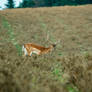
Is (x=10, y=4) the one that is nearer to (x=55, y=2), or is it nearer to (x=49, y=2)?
(x=49, y=2)

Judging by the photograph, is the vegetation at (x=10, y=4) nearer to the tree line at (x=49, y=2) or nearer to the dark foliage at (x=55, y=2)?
the tree line at (x=49, y=2)

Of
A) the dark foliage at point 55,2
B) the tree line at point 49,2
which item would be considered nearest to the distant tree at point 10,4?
the tree line at point 49,2

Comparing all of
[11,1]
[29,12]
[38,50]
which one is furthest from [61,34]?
[11,1]

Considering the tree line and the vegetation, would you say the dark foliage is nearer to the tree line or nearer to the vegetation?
the tree line

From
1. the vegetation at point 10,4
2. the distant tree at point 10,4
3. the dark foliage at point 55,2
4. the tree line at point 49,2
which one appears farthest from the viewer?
the dark foliage at point 55,2

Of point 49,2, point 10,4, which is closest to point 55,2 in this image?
point 49,2

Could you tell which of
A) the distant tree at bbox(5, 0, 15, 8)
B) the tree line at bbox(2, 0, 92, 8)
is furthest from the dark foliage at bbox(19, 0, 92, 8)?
the distant tree at bbox(5, 0, 15, 8)

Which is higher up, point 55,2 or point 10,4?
point 55,2

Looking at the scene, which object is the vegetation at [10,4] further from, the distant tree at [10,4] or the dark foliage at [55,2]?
the dark foliage at [55,2]

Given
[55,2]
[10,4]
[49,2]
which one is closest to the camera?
[10,4]

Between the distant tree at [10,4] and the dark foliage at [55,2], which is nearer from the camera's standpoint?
the distant tree at [10,4]

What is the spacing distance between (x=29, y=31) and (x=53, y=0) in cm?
4020

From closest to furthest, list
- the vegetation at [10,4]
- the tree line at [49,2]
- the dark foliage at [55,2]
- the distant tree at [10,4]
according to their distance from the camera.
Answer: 1. the distant tree at [10,4]
2. the vegetation at [10,4]
3. the tree line at [49,2]
4. the dark foliage at [55,2]

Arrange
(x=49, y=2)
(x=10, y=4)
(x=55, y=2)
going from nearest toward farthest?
1. (x=10, y=4)
2. (x=55, y=2)
3. (x=49, y=2)
